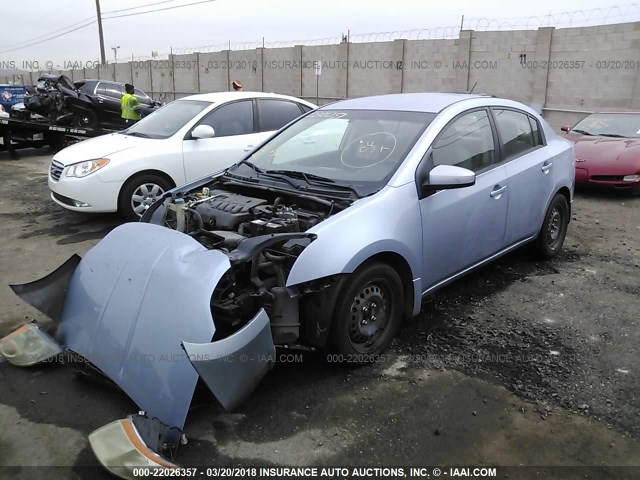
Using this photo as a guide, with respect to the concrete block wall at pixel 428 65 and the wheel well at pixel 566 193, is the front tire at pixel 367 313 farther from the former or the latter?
the concrete block wall at pixel 428 65

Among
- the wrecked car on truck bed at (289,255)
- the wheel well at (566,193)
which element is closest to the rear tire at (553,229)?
the wheel well at (566,193)

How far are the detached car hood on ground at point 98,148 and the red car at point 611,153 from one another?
6.89 metres

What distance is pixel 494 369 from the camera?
3.58 meters

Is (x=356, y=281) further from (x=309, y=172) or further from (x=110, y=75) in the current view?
(x=110, y=75)

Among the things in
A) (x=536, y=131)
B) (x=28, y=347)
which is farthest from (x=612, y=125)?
(x=28, y=347)

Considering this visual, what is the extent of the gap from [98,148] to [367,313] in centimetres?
495

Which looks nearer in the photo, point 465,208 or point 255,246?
point 255,246

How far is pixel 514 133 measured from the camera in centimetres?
485

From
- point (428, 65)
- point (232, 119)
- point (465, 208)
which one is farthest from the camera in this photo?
point (428, 65)

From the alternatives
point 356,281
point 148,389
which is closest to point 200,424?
point 148,389

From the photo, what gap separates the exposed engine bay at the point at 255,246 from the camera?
3066 millimetres

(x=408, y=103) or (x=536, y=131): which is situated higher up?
(x=408, y=103)

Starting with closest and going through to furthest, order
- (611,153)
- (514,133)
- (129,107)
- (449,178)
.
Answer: (449,178) < (514,133) < (611,153) < (129,107)

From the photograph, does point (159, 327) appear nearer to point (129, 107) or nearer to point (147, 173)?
point (147, 173)
